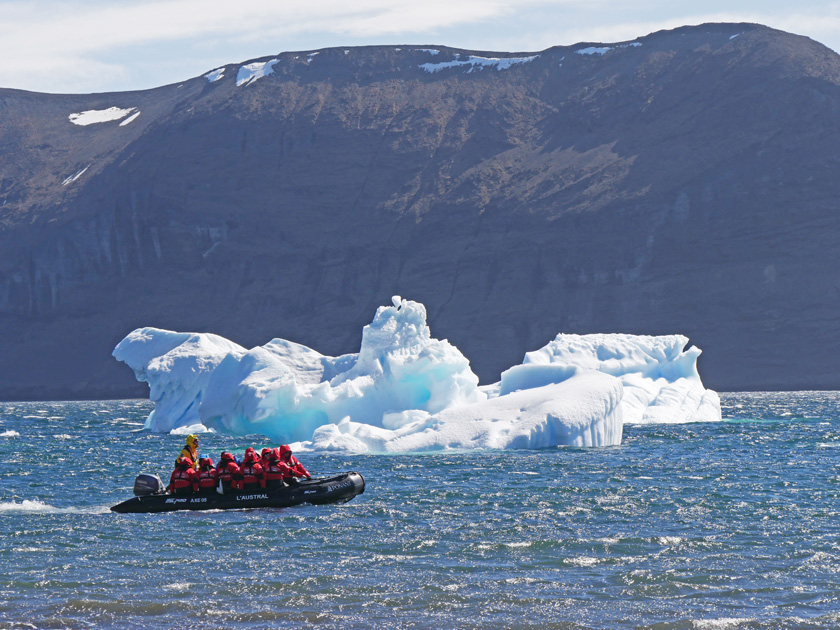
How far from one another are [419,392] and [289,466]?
1298 centimetres

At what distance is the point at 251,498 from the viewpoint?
2530cm

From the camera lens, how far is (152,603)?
1653cm

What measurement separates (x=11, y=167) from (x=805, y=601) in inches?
5943

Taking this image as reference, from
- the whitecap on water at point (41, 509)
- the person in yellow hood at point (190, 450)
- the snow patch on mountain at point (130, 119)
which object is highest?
the snow patch on mountain at point (130, 119)

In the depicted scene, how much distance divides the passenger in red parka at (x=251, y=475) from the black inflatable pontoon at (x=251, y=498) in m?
0.14

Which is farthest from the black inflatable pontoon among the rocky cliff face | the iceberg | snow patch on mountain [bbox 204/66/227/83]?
snow patch on mountain [bbox 204/66/227/83]

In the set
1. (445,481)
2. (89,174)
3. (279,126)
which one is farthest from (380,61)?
(445,481)

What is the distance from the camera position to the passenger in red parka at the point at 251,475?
83.0 feet

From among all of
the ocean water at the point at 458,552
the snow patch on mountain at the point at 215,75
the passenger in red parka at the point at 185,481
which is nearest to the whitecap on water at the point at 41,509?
the ocean water at the point at 458,552

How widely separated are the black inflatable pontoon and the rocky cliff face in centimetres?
9004

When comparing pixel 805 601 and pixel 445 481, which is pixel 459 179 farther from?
pixel 805 601

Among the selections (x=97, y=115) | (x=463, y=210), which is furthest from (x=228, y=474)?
(x=97, y=115)

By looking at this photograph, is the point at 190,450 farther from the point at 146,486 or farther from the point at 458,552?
the point at 458,552

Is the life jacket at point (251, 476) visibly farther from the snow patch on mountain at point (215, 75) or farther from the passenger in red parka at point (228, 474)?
the snow patch on mountain at point (215, 75)
